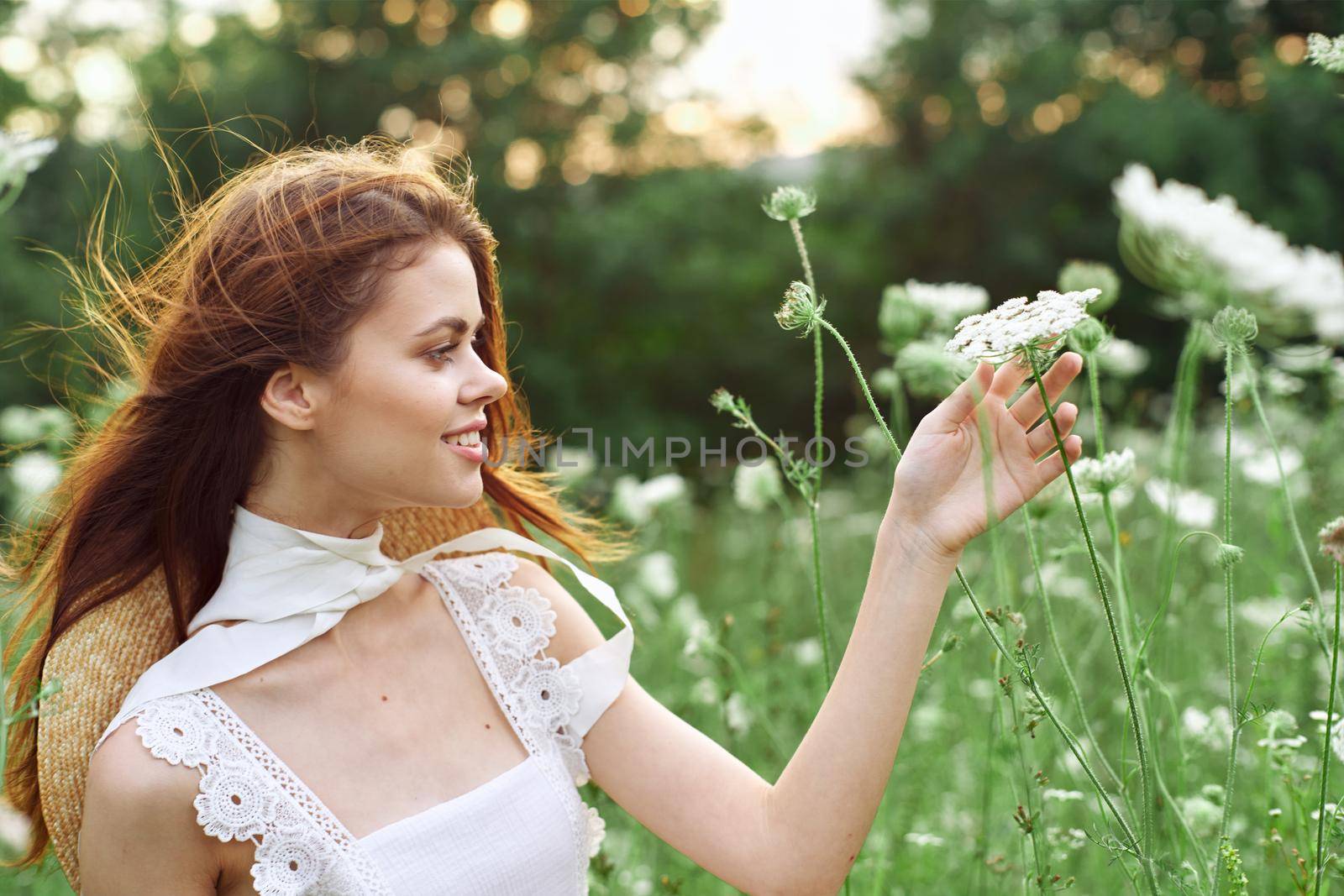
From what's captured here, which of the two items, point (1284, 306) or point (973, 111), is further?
point (973, 111)

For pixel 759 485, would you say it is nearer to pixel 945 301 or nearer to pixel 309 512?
pixel 945 301

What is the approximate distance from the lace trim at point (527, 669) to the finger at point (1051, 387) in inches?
22.8

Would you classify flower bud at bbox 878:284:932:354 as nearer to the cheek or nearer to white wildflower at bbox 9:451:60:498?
the cheek

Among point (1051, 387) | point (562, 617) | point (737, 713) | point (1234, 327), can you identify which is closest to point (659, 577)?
point (737, 713)

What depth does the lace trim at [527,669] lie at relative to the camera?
124 centimetres

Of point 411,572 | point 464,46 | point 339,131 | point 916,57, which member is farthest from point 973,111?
point 411,572

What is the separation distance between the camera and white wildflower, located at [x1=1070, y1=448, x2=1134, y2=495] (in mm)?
1139

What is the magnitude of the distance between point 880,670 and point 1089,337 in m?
0.38

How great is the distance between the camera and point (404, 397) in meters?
1.07

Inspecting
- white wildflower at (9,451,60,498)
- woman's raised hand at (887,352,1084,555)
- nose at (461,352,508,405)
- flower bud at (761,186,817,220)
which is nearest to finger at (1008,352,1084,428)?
woman's raised hand at (887,352,1084,555)

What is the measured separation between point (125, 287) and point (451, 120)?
9.70m

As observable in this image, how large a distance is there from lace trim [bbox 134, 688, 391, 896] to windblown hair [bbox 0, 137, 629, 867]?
0.14 meters

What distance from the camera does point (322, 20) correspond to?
10.6 meters

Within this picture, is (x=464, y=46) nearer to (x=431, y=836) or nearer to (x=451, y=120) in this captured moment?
(x=451, y=120)
